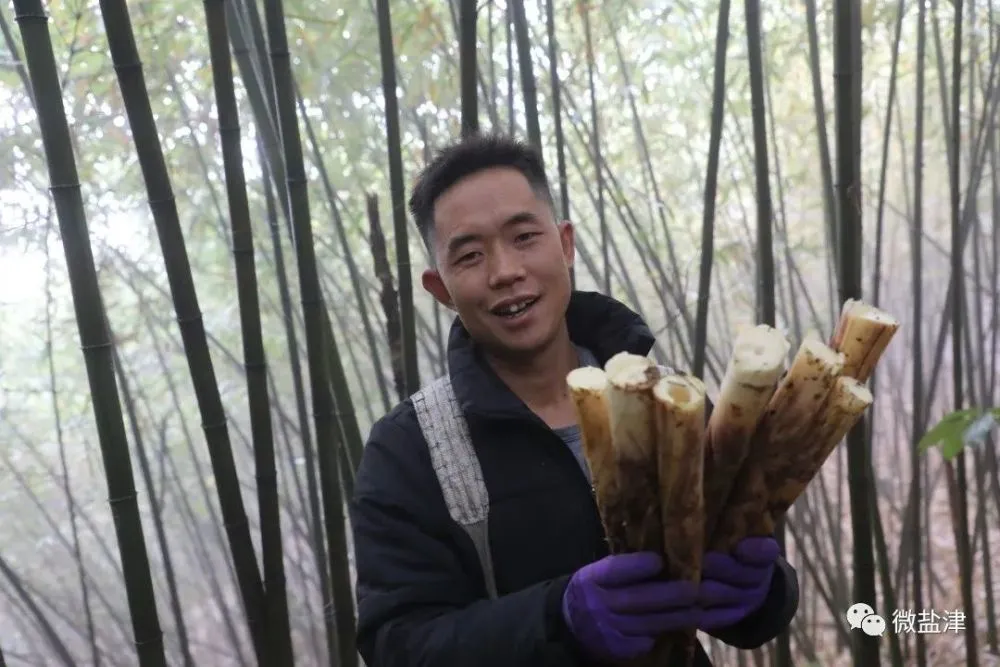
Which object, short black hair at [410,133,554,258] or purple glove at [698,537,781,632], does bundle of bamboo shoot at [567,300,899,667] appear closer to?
purple glove at [698,537,781,632]

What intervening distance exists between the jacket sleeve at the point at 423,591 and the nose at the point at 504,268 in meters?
0.19

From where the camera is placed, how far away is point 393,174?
125cm

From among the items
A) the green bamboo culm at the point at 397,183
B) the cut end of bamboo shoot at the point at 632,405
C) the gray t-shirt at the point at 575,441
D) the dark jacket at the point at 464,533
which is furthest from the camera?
the green bamboo culm at the point at 397,183

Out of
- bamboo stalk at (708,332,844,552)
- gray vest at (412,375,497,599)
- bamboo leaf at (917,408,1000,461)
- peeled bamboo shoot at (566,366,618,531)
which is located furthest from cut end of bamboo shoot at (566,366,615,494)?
bamboo leaf at (917,408,1000,461)

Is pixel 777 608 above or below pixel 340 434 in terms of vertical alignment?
below

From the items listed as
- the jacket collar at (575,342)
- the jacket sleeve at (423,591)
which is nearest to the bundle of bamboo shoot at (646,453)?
the jacket sleeve at (423,591)

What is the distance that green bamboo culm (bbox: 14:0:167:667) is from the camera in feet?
2.87

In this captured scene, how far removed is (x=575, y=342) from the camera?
94 cm

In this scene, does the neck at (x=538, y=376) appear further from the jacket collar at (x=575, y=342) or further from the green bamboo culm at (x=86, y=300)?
the green bamboo culm at (x=86, y=300)

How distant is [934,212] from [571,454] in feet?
9.32

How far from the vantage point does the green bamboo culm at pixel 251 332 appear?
3.46ft

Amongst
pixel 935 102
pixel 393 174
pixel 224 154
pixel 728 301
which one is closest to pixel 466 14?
pixel 393 174

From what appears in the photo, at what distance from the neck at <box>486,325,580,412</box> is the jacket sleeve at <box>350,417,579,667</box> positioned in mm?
140

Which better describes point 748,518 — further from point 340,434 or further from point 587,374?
point 340,434
